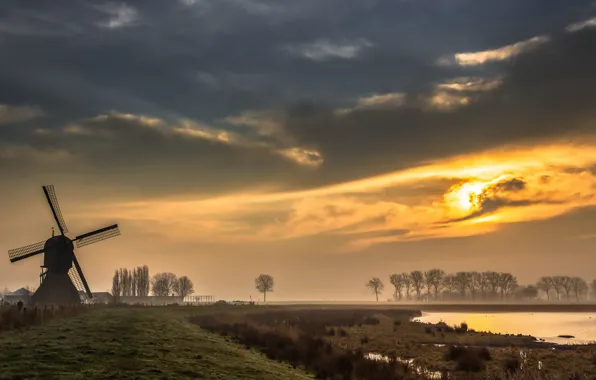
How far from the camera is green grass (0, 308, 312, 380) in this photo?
21219 millimetres

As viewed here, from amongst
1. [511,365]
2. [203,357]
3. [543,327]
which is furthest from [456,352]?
[543,327]

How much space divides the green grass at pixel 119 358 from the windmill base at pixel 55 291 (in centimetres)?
5915

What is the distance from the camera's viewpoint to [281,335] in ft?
164

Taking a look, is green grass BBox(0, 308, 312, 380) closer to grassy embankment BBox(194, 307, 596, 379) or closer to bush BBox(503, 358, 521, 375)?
grassy embankment BBox(194, 307, 596, 379)

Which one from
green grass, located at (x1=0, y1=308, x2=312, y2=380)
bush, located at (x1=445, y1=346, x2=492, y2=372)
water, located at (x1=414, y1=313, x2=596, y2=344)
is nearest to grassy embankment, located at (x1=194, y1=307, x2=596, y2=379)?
bush, located at (x1=445, y1=346, x2=492, y2=372)

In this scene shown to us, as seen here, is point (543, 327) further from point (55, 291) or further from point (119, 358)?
point (55, 291)

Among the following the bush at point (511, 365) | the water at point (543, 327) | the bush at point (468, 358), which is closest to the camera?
the bush at point (511, 365)

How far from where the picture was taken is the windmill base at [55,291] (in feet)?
295

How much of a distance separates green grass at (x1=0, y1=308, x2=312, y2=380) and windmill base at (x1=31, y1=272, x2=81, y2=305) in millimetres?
59154

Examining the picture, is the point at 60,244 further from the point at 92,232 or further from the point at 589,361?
the point at 589,361

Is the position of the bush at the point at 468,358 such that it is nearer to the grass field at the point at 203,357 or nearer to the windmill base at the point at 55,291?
the grass field at the point at 203,357

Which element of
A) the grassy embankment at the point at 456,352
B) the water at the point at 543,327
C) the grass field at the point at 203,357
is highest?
the grass field at the point at 203,357

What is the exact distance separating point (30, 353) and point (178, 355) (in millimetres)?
7925

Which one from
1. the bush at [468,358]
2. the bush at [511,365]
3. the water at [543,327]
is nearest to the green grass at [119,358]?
the bush at [468,358]
